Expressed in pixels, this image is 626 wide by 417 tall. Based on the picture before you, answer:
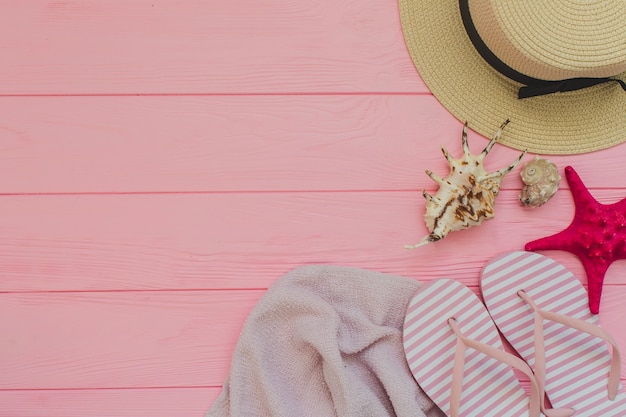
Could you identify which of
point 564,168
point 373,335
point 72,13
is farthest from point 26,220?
point 564,168

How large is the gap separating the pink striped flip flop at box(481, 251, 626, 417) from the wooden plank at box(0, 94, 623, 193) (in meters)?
0.15

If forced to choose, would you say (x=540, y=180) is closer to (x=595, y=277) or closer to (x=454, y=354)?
(x=595, y=277)

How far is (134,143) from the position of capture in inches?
32.8

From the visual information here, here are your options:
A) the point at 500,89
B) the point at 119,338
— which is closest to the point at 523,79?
the point at 500,89

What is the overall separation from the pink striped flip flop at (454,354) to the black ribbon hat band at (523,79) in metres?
0.33

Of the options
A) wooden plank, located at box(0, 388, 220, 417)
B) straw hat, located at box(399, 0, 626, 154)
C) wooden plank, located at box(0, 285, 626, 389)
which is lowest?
wooden plank, located at box(0, 388, 220, 417)

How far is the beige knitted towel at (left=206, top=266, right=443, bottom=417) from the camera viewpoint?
81cm

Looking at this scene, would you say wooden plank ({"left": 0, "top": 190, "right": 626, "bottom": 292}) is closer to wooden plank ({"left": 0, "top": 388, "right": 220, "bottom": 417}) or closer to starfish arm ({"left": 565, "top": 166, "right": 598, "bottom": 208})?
starfish arm ({"left": 565, "top": 166, "right": 598, "bottom": 208})

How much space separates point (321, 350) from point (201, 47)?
1.72ft

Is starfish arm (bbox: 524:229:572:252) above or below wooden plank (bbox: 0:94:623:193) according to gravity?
below

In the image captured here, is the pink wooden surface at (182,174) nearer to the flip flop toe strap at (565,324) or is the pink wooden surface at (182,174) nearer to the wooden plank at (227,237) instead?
the wooden plank at (227,237)

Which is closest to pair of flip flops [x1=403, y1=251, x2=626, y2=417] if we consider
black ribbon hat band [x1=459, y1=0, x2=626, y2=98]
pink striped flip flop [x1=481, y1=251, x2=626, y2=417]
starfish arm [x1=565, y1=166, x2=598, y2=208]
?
pink striped flip flop [x1=481, y1=251, x2=626, y2=417]

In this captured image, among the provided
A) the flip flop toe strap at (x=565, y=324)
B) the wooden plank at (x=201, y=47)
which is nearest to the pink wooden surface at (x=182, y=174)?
the wooden plank at (x=201, y=47)

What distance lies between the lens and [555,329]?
858mm
